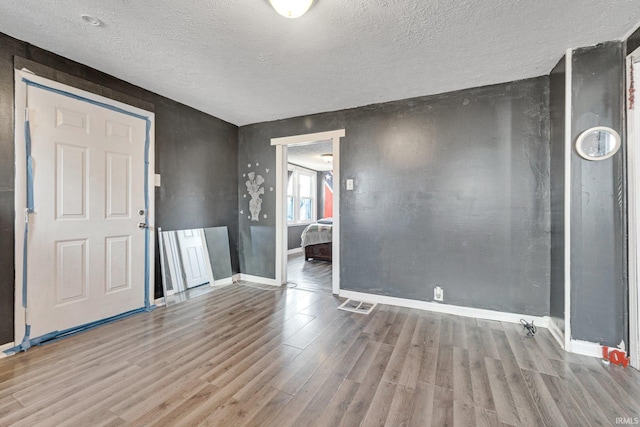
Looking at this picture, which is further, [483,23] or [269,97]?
[269,97]

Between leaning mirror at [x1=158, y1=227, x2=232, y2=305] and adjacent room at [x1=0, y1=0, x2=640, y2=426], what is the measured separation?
3 cm

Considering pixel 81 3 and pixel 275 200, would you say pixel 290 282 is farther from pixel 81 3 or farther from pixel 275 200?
pixel 81 3

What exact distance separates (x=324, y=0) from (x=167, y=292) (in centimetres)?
331

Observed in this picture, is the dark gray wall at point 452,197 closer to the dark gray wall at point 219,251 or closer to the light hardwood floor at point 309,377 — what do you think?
the light hardwood floor at point 309,377

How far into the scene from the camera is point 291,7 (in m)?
1.68

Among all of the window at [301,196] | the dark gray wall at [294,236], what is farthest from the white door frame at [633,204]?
the window at [301,196]

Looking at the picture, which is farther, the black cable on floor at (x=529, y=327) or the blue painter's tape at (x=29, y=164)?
the black cable on floor at (x=529, y=327)

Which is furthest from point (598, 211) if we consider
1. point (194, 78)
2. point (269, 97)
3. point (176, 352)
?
point (194, 78)

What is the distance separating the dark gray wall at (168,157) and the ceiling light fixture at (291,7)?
208 centimetres

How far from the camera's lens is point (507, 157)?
9.17ft

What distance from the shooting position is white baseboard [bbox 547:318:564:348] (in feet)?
7.56

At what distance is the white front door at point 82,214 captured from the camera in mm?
2270

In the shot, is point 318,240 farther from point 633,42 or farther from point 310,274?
point 633,42

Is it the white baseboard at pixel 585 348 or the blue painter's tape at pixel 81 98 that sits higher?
the blue painter's tape at pixel 81 98
